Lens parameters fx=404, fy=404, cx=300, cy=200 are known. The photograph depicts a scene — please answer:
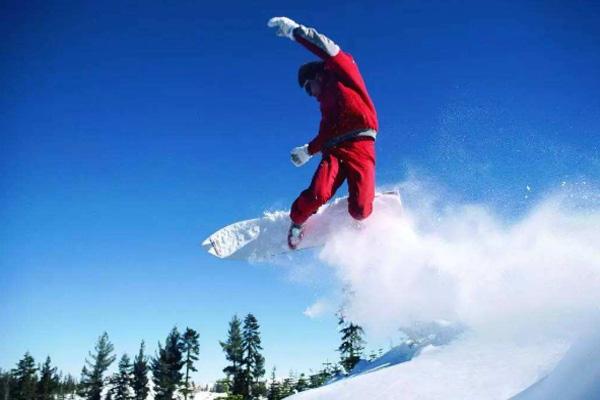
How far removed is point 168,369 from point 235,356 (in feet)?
27.8

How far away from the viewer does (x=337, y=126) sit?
683cm

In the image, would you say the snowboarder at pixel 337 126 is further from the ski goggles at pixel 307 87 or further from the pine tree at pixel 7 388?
the pine tree at pixel 7 388

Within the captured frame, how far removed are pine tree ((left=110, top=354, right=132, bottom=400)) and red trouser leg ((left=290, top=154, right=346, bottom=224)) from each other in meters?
57.5

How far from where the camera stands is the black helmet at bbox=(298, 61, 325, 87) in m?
6.95

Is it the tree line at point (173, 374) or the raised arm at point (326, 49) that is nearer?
the raised arm at point (326, 49)

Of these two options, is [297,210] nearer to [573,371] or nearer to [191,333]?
[573,371]

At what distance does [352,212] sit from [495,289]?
4084 millimetres

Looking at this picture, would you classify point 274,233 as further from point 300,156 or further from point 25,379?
point 25,379

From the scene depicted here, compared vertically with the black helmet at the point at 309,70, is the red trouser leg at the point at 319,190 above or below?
below

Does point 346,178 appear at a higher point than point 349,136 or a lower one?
lower

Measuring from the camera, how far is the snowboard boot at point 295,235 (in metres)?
7.30

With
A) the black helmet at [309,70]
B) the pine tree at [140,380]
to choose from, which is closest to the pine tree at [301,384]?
the pine tree at [140,380]

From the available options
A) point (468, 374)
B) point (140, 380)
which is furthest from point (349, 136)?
point (140, 380)

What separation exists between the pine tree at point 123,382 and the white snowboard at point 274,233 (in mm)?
55697
